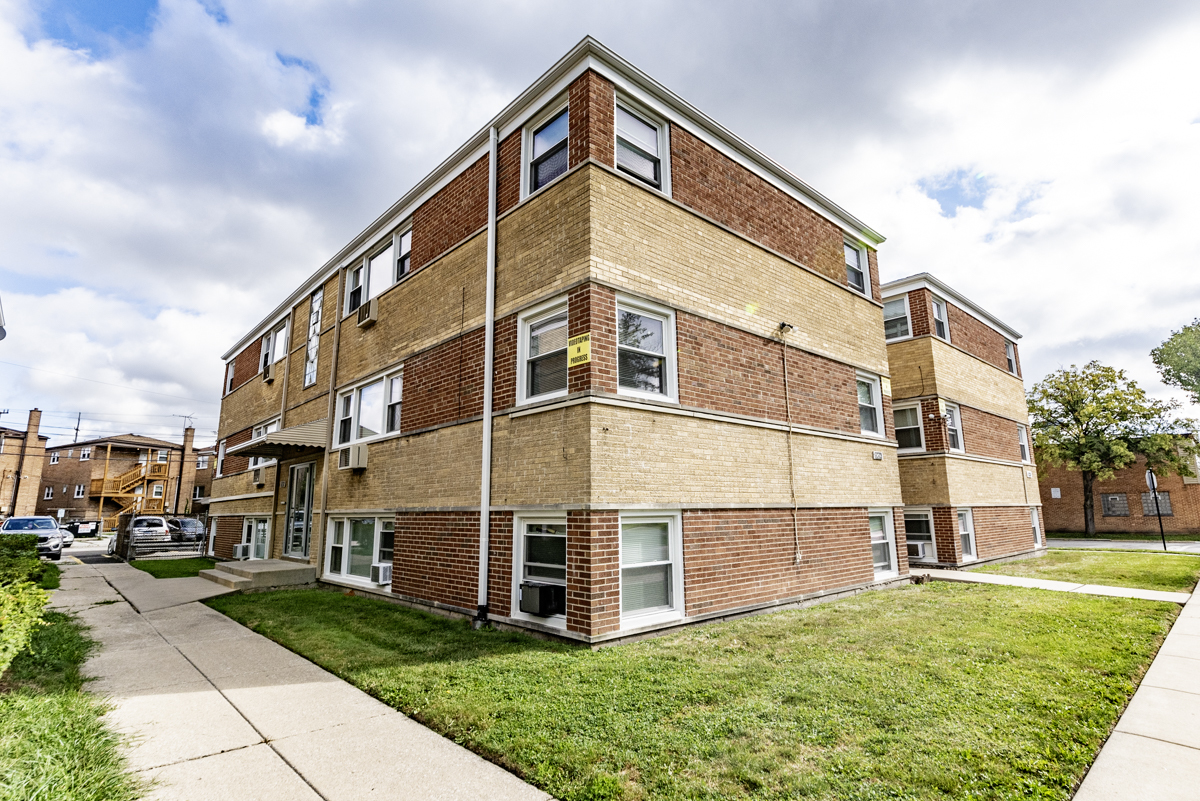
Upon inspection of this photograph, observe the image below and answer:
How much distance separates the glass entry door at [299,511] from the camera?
1427 cm

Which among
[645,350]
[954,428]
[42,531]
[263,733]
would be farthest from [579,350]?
[42,531]

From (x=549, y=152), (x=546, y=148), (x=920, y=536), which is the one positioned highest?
(x=546, y=148)

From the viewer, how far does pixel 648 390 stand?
7965mm

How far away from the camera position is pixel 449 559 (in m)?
8.97

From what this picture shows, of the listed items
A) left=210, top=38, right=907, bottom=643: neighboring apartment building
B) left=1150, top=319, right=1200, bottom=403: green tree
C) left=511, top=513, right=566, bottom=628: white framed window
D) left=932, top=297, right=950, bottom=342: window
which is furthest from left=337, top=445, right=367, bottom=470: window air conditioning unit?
left=1150, top=319, right=1200, bottom=403: green tree

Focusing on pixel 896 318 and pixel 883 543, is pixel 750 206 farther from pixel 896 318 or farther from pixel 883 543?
pixel 896 318

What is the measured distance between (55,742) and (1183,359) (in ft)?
160

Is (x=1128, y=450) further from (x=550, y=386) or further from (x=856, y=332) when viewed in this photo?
(x=550, y=386)

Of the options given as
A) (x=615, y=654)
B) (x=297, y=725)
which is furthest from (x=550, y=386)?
(x=297, y=725)

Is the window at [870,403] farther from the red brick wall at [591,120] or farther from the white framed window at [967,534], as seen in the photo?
the red brick wall at [591,120]

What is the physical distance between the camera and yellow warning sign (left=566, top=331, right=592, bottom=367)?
287 inches

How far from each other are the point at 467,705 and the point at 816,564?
691 centimetres

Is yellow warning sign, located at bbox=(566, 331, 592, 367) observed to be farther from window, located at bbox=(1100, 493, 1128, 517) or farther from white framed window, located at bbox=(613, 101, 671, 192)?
window, located at bbox=(1100, 493, 1128, 517)

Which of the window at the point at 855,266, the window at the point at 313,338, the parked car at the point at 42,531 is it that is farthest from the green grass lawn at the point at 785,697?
the parked car at the point at 42,531
